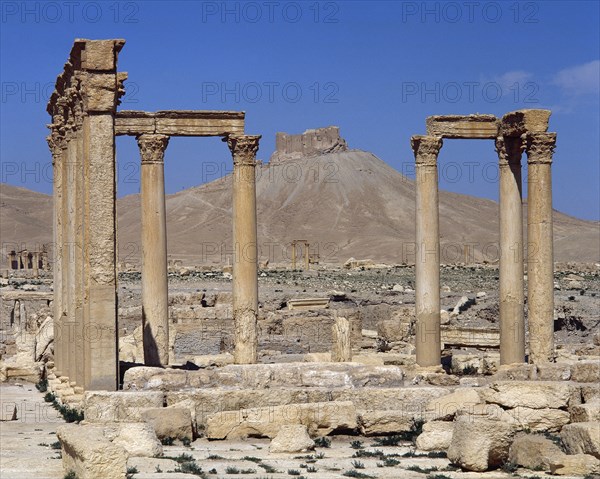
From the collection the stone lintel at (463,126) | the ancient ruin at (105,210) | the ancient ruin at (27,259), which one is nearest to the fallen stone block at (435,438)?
the ancient ruin at (105,210)

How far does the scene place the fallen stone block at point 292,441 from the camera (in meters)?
17.7

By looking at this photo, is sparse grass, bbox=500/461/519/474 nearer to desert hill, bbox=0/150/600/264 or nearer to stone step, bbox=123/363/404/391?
stone step, bbox=123/363/404/391

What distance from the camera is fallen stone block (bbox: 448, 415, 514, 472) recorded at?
1603 centimetres

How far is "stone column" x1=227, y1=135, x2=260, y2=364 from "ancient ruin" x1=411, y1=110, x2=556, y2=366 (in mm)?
3879

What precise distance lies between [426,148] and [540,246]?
3.49 m

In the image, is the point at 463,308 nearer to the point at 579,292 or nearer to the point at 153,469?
the point at 579,292

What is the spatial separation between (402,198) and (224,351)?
126m

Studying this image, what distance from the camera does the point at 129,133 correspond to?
2845cm

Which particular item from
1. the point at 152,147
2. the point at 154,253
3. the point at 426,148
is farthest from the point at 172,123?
the point at 426,148

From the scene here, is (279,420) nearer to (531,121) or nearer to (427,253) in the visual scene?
(427,253)

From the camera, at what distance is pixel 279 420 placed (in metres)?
19.5

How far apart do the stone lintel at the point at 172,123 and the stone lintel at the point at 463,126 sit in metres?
4.60

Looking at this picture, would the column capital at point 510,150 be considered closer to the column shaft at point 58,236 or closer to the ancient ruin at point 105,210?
the ancient ruin at point 105,210

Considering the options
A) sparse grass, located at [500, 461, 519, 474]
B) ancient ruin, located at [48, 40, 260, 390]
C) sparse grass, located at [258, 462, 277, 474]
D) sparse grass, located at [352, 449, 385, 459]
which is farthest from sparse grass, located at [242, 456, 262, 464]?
ancient ruin, located at [48, 40, 260, 390]
